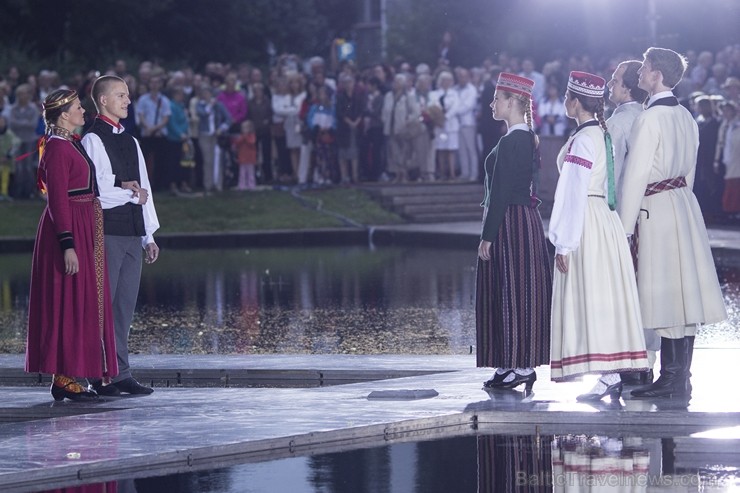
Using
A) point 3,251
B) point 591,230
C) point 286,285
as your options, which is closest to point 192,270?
point 286,285

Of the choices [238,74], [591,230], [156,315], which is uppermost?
[238,74]

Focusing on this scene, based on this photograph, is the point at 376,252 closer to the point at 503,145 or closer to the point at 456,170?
the point at 456,170

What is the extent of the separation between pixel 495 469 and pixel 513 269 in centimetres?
228

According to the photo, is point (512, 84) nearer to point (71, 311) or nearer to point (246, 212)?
point (71, 311)

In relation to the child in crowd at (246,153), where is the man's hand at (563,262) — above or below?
below

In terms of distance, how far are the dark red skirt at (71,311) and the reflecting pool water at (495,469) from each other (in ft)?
7.43

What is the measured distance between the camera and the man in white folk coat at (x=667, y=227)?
9.38 m

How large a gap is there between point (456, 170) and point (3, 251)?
8.92 m

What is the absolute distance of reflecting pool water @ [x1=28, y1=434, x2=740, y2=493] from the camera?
7332mm

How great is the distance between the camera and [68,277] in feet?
32.2

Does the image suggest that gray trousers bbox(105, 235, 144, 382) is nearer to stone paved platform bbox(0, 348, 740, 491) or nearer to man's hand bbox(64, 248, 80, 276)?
stone paved platform bbox(0, 348, 740, 491)

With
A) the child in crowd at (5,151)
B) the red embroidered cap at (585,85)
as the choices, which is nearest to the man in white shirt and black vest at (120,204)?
the red embroidered cap at (585,85)

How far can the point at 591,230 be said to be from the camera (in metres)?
9.27

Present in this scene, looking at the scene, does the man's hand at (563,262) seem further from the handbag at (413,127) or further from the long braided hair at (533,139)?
the handbag at (413,127)
